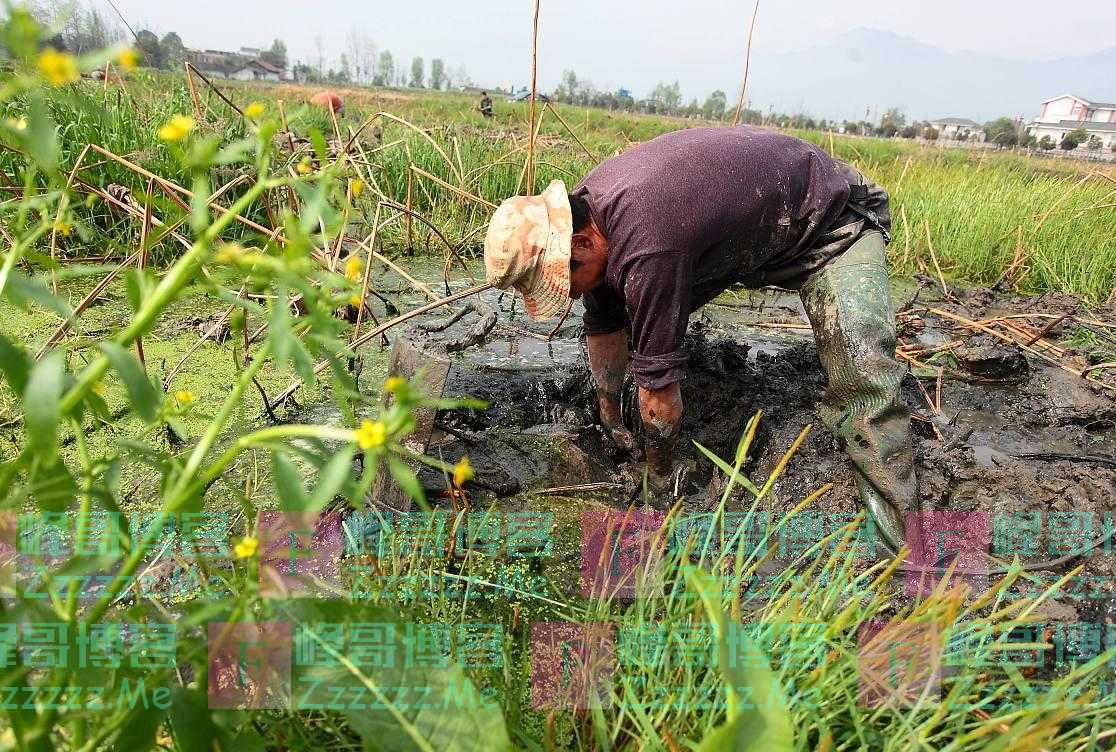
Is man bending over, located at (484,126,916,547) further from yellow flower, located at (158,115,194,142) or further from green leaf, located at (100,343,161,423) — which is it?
green leaf, located at (100,343,161,423)

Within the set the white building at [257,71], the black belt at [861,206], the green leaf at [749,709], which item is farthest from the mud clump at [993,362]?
the white building at [257,71]

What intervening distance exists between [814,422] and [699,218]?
1.18 metres

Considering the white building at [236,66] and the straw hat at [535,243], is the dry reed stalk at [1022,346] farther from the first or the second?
the white building at [236,66]

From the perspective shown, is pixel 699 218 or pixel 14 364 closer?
pixel 14 364

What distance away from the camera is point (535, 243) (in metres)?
2.22

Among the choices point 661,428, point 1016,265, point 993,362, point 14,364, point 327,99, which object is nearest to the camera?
point 14,364

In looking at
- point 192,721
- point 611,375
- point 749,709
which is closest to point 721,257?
point 611,375

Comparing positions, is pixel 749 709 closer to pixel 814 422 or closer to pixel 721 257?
pixel 721 257

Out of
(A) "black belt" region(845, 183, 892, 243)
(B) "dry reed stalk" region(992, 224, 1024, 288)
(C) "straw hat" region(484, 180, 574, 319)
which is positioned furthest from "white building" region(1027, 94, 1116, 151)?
(C) "straw hat" region(484, 180, 574, 319)

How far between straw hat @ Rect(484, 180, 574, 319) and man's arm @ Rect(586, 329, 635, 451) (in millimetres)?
694

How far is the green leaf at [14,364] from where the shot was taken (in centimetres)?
76

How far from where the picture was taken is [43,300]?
740mm

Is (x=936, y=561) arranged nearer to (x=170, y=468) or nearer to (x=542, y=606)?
(x=542, y=606)

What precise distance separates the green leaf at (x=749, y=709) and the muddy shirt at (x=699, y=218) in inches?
57.3
